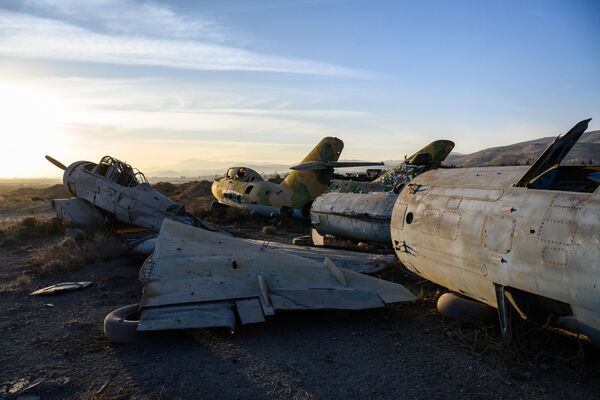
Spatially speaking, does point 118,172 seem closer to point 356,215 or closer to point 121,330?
point 356,215

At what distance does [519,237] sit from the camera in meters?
5.67

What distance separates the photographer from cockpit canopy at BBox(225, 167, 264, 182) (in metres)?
23.0

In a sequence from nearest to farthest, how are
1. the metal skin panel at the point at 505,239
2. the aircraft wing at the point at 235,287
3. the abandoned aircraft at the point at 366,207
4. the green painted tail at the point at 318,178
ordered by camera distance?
the metal skin panel at the point at 505,239 < the aircraft wing at the point at 235,287 < the abandoned aircraft at the point at 366,207 < the green painted tail at the point at 318,178

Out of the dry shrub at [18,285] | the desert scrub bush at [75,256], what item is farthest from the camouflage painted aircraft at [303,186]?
the dry shrub at [18,285]

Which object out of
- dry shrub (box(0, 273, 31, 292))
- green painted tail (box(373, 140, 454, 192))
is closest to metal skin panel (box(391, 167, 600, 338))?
green painted tail (box(373, 140, 454, 192))

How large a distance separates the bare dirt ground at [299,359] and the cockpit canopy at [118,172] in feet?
23.0

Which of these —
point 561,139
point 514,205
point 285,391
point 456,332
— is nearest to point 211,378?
point 285,391

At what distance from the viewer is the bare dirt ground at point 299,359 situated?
210 inches

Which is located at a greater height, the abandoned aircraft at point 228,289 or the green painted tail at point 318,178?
the green painted tail at point 318,178

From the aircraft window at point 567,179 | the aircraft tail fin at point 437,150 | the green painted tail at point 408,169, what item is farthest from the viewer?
the aircraft tail fin at point 437,150

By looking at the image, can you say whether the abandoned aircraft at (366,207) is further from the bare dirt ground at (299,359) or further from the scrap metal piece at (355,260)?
the bare dirt ground at (299,359)

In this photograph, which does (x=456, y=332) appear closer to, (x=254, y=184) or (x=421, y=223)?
(x=421, y=223)

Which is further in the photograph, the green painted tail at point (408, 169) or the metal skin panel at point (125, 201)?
the green painted tail at point (408, 169)

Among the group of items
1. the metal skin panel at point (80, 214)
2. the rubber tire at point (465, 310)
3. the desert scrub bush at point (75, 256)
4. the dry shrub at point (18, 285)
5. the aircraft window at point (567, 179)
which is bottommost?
the dry shrub at point (18, 285)
